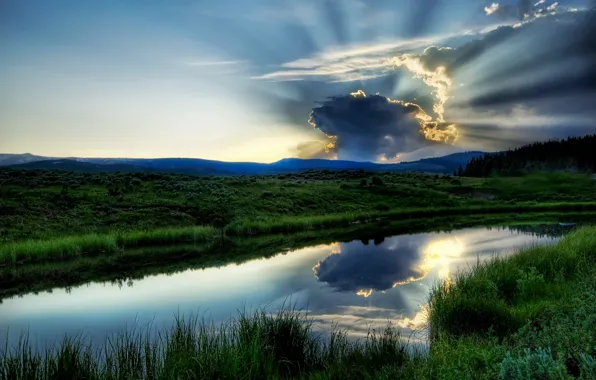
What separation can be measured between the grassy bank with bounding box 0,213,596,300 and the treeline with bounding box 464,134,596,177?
324 feet

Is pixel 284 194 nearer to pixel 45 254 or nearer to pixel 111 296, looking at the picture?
pixel 45 254

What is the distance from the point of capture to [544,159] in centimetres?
14262

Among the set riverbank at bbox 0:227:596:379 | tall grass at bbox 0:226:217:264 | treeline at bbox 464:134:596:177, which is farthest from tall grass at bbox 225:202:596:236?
treeline at bbox 464:134:596:177

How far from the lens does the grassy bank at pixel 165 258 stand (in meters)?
22.1

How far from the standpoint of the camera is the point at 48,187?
1806 inches

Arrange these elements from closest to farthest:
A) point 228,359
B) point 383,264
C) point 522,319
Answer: point 228,359
point 522,319
point 383,264

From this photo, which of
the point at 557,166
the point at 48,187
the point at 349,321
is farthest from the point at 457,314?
the point at 557,166

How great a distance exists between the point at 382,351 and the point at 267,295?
10.1m

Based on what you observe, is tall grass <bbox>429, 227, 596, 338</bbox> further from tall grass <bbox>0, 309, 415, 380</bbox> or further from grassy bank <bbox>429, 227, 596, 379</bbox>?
tall grass <bbox>0, 309, 415, 380</bbox>

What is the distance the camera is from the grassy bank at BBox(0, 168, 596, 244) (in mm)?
36438

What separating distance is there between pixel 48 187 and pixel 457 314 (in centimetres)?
4536

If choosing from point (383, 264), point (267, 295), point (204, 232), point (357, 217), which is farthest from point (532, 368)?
point (357, 217)

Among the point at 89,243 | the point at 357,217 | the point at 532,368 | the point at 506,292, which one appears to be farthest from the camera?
the point at 357,217

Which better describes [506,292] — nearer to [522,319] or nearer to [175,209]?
[522,319]
